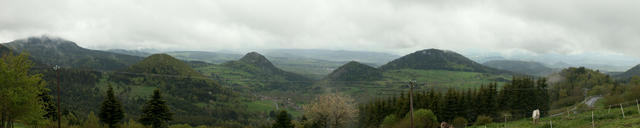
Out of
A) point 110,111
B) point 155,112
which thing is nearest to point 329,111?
point 155,112

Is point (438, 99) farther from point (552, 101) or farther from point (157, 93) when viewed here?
point (552, 101)

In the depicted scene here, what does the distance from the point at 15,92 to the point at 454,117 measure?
234 feet

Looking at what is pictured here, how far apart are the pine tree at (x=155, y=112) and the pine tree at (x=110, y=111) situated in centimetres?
501

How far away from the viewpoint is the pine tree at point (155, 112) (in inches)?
1897

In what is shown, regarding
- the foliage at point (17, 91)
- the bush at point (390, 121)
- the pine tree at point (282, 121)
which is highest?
the foliage at point (17, 91)

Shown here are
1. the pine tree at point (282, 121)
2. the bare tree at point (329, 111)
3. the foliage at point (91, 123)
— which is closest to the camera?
the pine tree at point (282, 121)

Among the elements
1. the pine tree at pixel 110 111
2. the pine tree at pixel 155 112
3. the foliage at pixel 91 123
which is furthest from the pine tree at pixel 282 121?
the foliage at pixel 91 123

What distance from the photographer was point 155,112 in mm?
49031

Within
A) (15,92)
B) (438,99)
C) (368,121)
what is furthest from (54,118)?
(438,99)

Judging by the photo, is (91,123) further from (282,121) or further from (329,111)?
(329,111)

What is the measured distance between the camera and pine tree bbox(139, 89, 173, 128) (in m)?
48.2

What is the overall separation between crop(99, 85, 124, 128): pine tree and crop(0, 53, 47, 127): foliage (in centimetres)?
1594

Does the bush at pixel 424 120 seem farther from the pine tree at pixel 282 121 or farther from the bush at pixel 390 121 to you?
the pine tree at pixel 282 121

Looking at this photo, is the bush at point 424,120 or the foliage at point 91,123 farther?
the foliage at point 91,123
